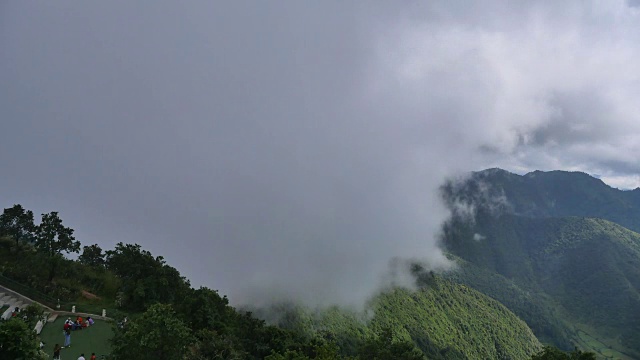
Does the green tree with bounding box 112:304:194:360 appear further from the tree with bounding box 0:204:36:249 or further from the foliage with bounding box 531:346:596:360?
the tree with bounding box 0:204:36:249

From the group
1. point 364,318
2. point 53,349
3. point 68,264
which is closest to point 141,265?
point 68,264

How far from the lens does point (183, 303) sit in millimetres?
45188

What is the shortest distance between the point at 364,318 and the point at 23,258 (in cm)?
16255

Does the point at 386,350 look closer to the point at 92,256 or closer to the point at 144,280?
the point at 144,280

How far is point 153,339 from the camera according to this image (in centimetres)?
2289

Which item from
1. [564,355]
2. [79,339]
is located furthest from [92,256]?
[564,355]

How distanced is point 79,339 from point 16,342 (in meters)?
17.4

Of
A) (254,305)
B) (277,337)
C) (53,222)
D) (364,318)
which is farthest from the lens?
(364,318)

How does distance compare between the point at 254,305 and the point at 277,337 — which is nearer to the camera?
the point at 277,337

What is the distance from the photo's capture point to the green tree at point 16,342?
21.1m

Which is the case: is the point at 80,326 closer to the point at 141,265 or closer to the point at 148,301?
the point at 148,301

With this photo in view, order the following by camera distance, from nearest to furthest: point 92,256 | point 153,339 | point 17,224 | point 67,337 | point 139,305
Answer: point 153,339
point 67,337
point 139,305
point 17,224
point 92,256

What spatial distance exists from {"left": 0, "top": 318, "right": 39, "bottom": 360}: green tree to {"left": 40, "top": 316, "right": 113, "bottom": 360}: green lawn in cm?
Result: 1164

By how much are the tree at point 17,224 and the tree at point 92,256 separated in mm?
10905
